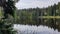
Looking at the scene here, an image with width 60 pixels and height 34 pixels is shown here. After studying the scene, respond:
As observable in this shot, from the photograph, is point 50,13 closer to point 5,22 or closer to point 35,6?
point 35,6

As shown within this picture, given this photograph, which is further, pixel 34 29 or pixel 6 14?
pixel 34 29

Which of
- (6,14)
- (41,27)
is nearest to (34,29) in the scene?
(41,27)

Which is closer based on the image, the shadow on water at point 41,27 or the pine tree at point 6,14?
the pine tree at point 6,14

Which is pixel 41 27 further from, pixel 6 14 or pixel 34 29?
pixel 6 14

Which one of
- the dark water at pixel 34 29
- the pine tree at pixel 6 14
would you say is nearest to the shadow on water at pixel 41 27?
the dark water at pixel 34 29

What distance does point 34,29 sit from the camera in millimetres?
3021

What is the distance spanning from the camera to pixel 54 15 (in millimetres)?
2998

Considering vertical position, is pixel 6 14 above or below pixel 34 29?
above

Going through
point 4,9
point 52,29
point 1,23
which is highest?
point 4,9

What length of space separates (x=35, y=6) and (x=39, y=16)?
19 cm

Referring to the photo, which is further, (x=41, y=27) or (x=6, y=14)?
(x=41, y=27)

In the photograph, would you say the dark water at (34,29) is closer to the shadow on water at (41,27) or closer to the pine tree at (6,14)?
the shadow on water at (41,27)

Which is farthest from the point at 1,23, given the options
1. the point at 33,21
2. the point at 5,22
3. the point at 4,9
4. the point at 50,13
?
the point at 50,13

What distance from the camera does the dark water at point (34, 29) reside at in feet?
9.61
